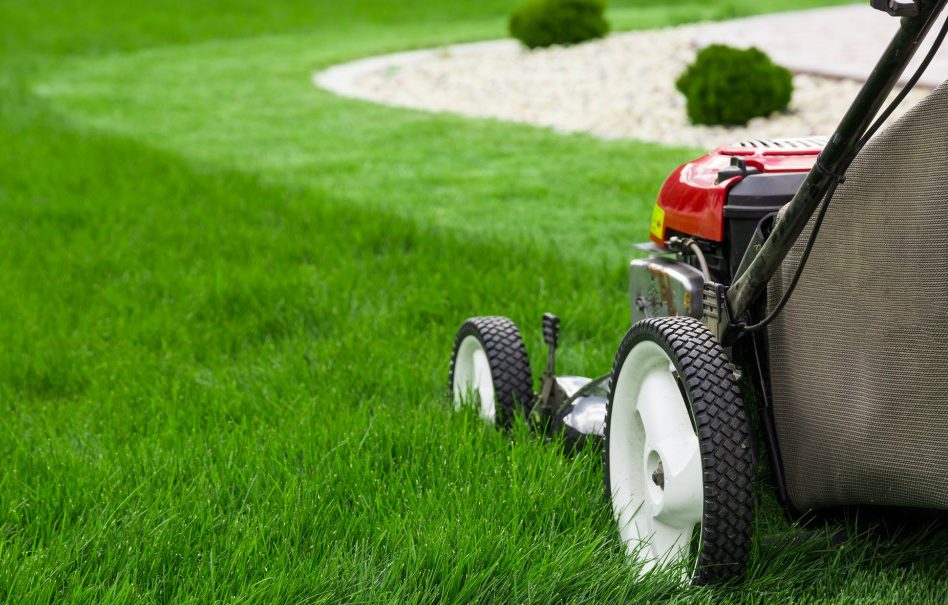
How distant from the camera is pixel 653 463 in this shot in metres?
2.04

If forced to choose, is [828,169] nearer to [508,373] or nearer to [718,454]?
[718,454]

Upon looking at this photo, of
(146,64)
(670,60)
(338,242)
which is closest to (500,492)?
(338,242)

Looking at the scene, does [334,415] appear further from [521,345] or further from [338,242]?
[338,242]

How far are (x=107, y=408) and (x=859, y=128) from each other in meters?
2.09

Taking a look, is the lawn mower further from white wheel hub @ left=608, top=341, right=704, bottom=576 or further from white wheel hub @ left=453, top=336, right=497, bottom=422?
white wheel hub @ left=453, top=336, right=497, bottom=422

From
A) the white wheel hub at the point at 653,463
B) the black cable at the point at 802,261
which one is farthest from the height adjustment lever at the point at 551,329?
the black cable at the point at 802,261

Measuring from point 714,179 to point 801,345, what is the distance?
1.53 ft

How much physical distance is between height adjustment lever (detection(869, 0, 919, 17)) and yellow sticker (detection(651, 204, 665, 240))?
1.00 meters

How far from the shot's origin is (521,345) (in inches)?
108

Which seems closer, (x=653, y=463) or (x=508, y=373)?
(x=653, y=463)

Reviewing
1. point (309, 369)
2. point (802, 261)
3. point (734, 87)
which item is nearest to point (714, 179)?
point (802, 261)

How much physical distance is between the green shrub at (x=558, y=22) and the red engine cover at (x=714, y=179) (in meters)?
12.9

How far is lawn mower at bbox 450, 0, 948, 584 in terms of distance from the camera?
5.49ft

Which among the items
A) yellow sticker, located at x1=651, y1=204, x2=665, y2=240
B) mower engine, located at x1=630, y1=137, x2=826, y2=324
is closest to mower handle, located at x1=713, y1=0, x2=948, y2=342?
mower engine, located at x1=630, y1=137, x2=826, y2=324
